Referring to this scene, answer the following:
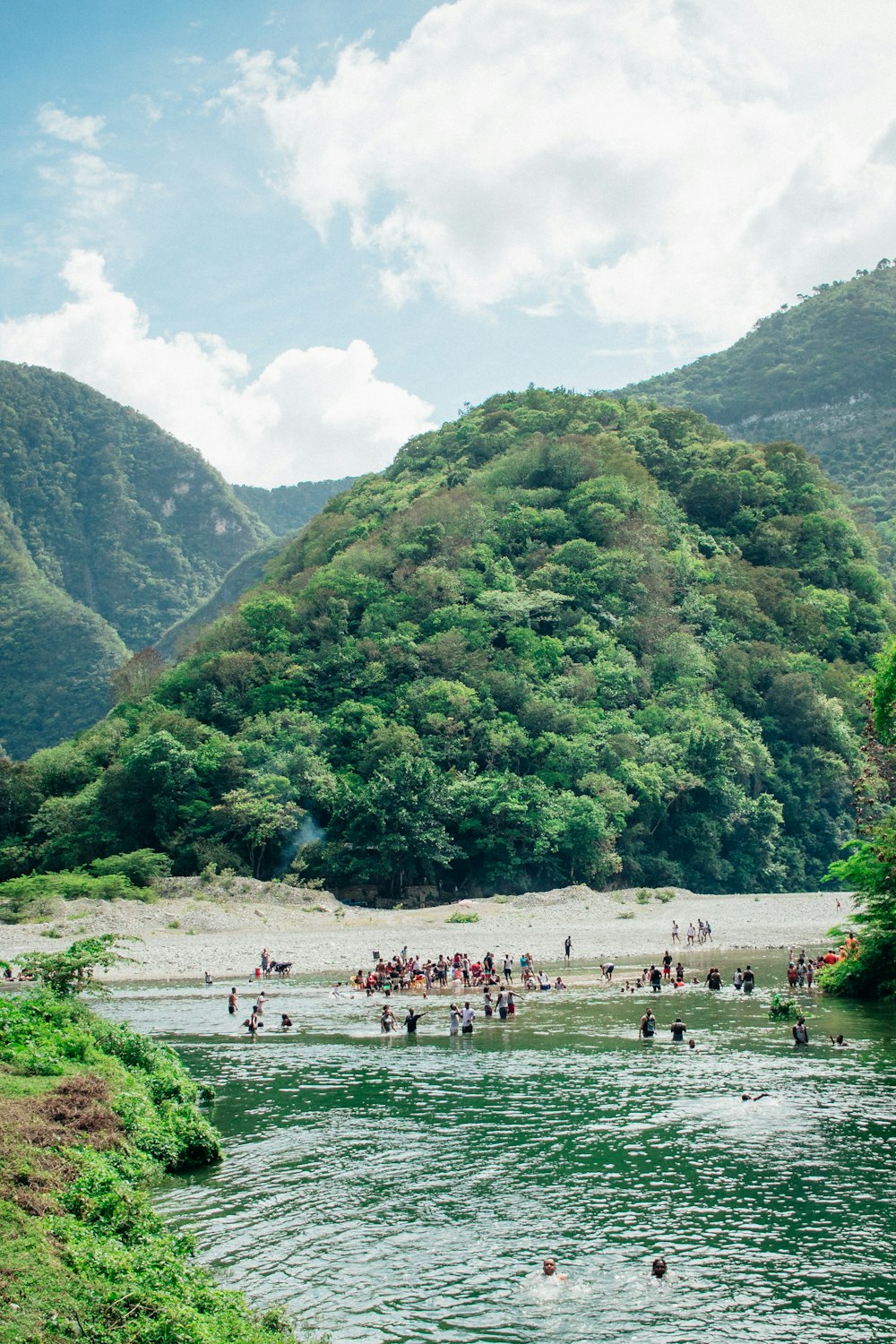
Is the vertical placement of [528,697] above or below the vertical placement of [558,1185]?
above

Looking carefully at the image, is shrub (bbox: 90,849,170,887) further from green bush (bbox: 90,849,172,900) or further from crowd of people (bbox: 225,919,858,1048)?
crowd of people (bbox: 225,919,858,1048)

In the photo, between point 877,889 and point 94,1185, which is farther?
Answer: point 877,889

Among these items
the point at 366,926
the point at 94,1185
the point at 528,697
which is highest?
the point at 528,697

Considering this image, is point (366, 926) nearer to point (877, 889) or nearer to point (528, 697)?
point (528, 697)

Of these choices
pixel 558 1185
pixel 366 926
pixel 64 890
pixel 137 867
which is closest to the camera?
pixel 558 1185

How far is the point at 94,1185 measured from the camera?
53.3 ft

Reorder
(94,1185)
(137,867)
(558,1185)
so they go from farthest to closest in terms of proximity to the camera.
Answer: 1. (137,867)
2. (558,1185)
3. (94,1185)

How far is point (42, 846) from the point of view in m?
82.8

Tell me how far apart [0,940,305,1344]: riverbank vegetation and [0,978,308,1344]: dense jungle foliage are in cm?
2

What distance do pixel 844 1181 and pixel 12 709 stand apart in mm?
177219

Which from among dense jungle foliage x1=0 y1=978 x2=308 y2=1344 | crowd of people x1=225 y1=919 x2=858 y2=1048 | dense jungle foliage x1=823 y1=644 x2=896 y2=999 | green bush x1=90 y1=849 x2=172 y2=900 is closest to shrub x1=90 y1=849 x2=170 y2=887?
green bush x1=90 y1=849 x2=172 y2=900

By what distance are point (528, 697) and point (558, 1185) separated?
2778 inches

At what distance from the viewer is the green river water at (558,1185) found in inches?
609

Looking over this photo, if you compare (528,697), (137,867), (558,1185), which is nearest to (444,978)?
(558,1185)
